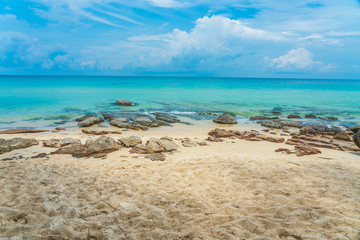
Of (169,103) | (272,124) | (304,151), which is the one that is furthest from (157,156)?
(169,103)

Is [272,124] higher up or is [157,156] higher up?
[272,124]

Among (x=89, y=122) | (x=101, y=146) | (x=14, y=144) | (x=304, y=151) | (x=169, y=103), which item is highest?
(x=304, y=151)

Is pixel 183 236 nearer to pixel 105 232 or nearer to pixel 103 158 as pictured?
pixel 105 232

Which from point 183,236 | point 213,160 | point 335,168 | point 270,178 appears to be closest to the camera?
point 183,236

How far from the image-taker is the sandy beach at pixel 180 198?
12.2ft

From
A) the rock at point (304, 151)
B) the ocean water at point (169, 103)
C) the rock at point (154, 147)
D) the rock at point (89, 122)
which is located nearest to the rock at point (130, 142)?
the rock at point (154, 147)

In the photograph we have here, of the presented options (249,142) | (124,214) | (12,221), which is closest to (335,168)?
(249,142)

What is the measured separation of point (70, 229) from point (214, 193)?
10.5ft

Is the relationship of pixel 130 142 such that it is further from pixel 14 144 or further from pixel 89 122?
pixel 89 122

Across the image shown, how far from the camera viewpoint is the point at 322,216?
411 centimetres

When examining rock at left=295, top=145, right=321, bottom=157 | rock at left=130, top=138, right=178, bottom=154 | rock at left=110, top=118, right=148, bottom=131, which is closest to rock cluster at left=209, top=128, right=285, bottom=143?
rock at left=295, top=145, right=321, bottom=157

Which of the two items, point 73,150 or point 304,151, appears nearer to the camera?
point 73,150

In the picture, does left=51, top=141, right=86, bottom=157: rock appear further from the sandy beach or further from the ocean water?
the ocean water

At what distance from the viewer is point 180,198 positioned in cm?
485
